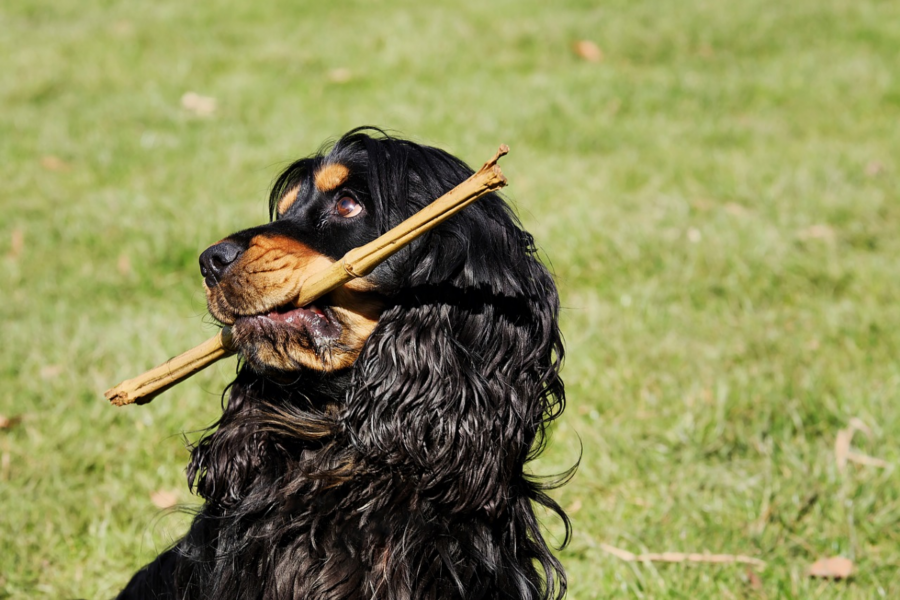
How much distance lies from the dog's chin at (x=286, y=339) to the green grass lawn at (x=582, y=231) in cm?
148

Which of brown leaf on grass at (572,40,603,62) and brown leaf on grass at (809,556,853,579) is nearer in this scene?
brown leaf on grass at (809,556,853,579)

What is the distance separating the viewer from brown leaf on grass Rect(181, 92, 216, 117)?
8.00 metres

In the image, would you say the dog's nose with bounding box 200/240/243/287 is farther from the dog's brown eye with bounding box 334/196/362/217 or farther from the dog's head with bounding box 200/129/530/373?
the dog's brown eye with bounding box 334/196/362/217

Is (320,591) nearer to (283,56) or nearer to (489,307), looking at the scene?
(489,307)

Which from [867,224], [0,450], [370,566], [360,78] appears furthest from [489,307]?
[360,78]

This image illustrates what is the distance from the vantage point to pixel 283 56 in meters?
8.92

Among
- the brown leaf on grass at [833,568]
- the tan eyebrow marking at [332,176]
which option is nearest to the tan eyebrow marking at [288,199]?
the tan eyebrow marking at [332,176]

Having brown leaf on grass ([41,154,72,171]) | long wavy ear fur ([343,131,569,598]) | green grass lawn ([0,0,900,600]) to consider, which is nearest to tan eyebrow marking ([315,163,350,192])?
long wavy ear fur ([343,131,569,598])

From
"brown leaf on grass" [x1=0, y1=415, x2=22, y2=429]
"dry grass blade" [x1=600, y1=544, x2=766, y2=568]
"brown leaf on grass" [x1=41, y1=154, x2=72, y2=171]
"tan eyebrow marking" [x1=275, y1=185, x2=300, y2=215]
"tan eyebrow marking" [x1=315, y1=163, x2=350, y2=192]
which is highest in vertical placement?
"tan eyebrow marking" [x1=315, y1=163, x2=350, y2=192]

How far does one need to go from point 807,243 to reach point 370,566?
4.25m

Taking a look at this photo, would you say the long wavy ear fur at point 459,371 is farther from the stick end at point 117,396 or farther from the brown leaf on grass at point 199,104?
the brown leaf on grass at point 199,104

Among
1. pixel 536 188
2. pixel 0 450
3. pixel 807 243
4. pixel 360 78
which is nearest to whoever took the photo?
pixel 0 450

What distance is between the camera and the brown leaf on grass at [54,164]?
7.11 meters

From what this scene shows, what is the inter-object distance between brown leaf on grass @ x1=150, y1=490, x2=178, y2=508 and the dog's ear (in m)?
1.61
